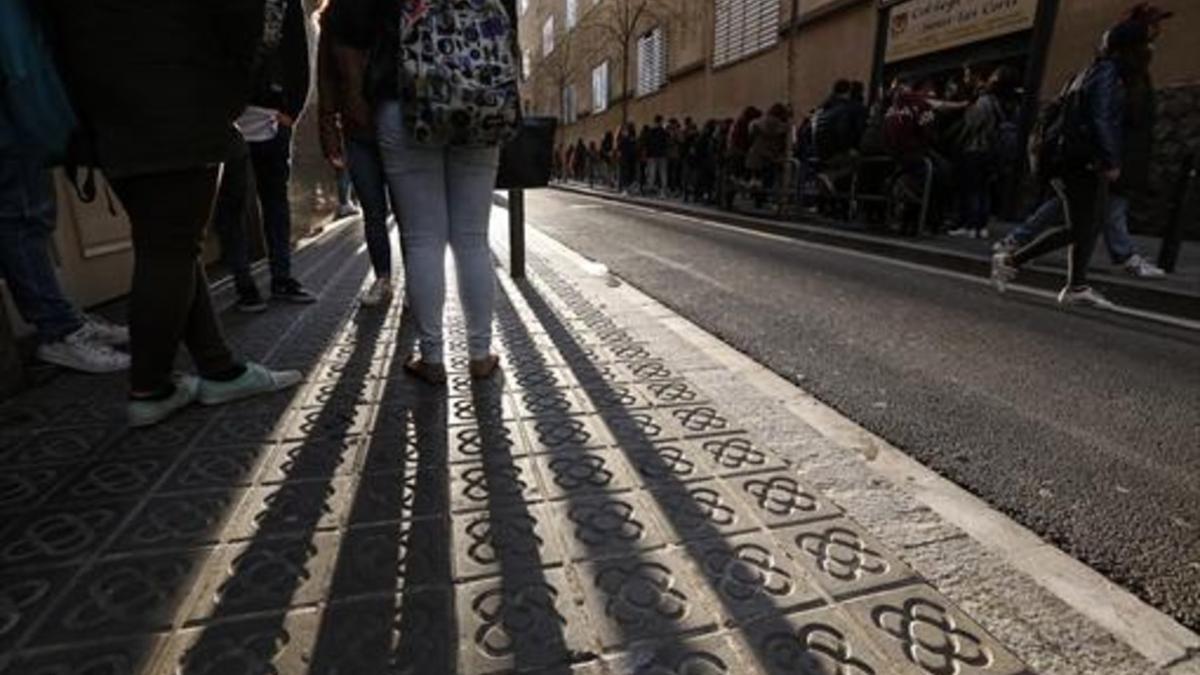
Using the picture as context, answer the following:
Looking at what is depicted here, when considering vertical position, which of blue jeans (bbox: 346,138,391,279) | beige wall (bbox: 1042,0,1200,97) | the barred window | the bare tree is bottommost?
blue jeans (bbox: 346,138,391,279)

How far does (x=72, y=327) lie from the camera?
313cm

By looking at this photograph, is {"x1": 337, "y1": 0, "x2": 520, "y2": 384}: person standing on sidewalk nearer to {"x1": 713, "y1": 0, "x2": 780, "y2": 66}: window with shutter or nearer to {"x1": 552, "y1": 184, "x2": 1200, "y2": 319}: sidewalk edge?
{"x1": 552, "y1": 184, "x2": 1200, "y2": 319}: sidewalk edge

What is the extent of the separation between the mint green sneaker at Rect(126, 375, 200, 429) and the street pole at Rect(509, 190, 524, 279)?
307 cm

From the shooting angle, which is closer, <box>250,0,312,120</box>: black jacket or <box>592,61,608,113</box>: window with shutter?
<box>250,0,312,120</box>: black jacket

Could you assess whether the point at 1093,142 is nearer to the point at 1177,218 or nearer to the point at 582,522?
the point at 1177,218

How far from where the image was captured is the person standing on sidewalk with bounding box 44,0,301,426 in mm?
2176

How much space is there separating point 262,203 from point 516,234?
5.82 feet

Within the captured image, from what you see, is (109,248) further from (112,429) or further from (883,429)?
(883,429)

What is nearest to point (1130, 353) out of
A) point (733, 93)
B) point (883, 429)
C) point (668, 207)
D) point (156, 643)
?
point (883, 429)

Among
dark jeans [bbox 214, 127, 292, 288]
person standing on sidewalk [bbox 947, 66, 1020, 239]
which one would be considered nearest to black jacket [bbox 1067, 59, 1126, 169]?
person standing on sidewalk [bbox 947, 66, 1020, 239]

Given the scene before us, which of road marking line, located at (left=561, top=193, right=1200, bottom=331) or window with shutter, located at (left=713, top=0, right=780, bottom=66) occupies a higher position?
window with shutter, located at (left=713, top=0, right=780, bottom=66)

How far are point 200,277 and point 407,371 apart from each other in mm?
849

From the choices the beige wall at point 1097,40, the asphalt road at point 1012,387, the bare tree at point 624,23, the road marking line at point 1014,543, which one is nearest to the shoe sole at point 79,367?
the road marking line at point 1014,543

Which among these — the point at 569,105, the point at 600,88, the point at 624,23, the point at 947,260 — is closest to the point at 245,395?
the point at 947,260
